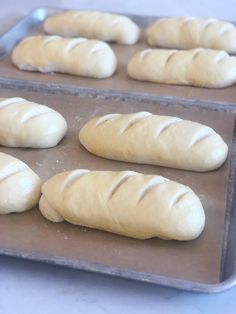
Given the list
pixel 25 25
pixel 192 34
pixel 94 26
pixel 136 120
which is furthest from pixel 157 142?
pixel 25 25

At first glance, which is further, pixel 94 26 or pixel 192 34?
pixel 94 26

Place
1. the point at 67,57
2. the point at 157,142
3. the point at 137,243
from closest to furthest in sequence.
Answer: the point at 137,243, the point at 157,142, the point at 67,57

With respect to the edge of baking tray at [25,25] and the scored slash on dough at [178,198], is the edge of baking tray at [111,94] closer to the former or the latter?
the edge of baking tray at [25,25]

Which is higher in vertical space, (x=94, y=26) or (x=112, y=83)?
(x=94, y=26)

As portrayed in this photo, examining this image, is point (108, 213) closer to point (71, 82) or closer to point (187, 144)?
point (187, 144)

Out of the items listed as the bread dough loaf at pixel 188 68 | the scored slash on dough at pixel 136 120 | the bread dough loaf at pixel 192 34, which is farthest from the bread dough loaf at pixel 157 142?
the bread dough loaf at pixel 192 34

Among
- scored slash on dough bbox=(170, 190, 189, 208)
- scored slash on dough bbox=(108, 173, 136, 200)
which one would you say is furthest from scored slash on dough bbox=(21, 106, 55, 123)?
scored slash on dough bbox=(170, 190, 189, 208)

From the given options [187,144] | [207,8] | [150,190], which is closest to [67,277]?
[150,190]

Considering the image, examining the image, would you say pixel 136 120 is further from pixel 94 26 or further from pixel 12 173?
pixel 94 26
